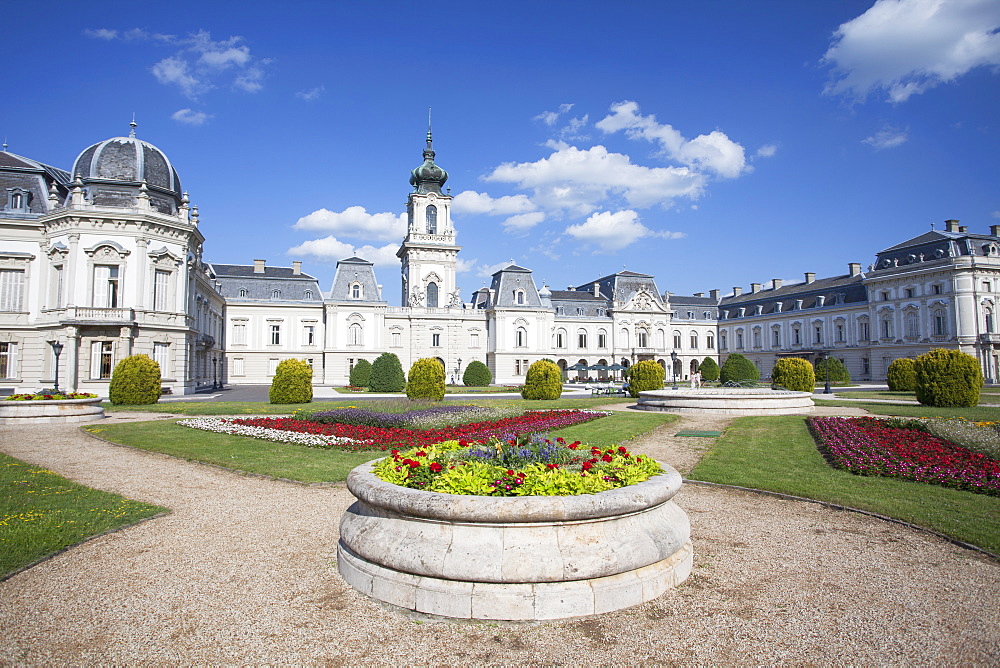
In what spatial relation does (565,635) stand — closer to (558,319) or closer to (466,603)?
(466,603)

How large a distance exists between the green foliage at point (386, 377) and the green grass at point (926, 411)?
1119 inches

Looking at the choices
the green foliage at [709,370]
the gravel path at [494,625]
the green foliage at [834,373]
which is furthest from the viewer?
the green foliage at [709,370]

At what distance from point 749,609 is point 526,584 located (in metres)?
1.91

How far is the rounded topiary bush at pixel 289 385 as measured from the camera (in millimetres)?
25641

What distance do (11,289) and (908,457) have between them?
43.2 m

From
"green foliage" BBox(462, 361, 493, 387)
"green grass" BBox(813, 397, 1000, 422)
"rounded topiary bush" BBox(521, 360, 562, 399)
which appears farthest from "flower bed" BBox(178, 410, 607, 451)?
"green foliage" BBox(462, 361, 493, 387)

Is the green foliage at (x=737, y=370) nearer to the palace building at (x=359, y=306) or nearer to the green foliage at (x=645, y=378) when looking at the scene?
the green foliage at (x=645, y=378)

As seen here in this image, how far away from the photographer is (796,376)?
98.4 feet

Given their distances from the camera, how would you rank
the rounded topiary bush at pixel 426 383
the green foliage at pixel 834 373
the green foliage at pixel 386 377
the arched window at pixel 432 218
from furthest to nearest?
the arched window at pixel 432 218 < the green foliage at pixel 834 373 < the green foliage at pixel 386 377 < the rounded topiary bush at pixel 426 383

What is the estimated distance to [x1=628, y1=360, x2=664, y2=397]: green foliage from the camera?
98.8ft

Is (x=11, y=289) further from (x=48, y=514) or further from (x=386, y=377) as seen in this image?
(x=48, y=514)

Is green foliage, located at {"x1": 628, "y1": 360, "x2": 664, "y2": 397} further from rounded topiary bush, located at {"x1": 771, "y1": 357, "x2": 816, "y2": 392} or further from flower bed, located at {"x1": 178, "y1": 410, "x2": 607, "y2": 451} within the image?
flower bed, located at {"x1": 178, "y1": 410, "x2": 607, "y2": 451}

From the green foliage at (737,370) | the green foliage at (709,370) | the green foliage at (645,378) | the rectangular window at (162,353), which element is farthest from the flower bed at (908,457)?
the green foliage at (709,370)

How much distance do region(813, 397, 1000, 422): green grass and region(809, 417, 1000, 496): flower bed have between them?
19.5ft
